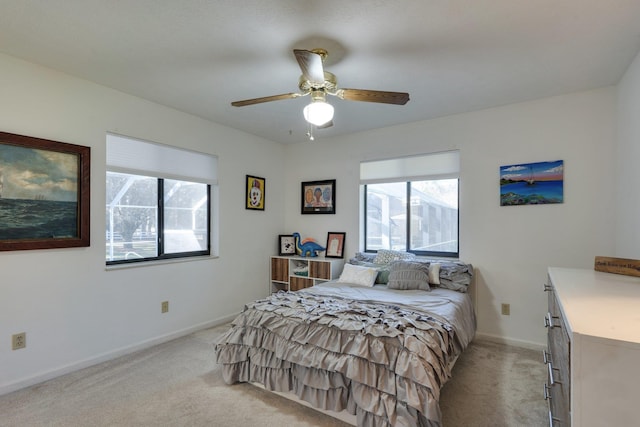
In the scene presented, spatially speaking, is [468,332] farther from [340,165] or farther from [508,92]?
[340,165]

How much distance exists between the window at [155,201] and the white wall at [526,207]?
2544mm

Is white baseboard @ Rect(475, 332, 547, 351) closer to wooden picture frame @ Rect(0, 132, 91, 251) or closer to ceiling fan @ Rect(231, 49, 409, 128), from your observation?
ceiling fan @ Rect(231, 49, 409, 128)

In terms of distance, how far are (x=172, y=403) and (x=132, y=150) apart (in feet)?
7.68

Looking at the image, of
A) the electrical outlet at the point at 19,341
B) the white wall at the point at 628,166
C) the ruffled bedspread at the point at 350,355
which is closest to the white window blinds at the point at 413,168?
the white wall at the point at 628,166

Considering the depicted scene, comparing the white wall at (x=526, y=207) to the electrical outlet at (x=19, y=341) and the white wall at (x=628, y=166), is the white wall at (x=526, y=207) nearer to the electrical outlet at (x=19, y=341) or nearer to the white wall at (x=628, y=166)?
the white wall at (x=628, y=166)

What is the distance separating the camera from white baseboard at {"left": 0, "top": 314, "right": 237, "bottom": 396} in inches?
90.7

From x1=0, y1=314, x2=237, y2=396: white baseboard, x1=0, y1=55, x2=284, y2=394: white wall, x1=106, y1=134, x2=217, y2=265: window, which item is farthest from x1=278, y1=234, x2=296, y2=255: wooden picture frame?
x1=0, y1=314, x2=237, y2=396: white baseboard

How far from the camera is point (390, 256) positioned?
12.0 feet

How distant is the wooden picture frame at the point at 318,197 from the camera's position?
173 inches

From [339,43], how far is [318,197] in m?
2.64

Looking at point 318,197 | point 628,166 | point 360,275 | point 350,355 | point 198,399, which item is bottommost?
point 198,399

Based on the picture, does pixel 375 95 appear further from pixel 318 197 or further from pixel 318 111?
pixel 318 197

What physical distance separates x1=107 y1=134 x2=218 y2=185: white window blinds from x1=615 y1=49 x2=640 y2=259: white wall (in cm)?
398

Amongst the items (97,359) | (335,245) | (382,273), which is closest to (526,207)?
(382,273)
